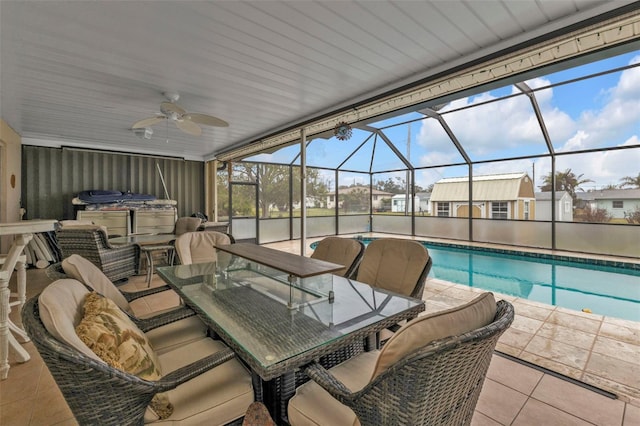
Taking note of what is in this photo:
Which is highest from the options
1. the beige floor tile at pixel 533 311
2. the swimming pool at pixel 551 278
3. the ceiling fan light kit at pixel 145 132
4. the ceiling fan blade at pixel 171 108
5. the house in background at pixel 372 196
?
the ceiling fan light kit at pixel 145 132

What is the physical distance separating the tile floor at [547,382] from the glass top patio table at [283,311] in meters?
0.91

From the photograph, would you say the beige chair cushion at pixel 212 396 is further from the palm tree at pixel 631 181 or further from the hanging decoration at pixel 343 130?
the palm tree at pixel 631 181

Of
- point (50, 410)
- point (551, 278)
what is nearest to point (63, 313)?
point (50, 410)

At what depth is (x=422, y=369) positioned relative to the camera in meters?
0.81

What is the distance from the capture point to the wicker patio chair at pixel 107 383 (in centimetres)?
90

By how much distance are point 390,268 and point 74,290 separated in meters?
1.87

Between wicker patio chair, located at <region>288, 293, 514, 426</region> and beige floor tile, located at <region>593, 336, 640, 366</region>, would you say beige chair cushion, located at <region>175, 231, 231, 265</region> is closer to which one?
wicker patio chair, located at <region>288, 293, 514, 426</region>

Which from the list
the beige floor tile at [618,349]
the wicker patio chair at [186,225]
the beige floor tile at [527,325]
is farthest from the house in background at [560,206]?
the wicker patio chair at [186,225]

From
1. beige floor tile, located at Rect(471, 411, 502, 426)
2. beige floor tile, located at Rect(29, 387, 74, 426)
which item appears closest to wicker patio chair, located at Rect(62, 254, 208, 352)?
beige floor tile, located at Rect(29, 387, 74, 426)

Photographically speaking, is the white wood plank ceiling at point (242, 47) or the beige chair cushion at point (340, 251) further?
the beige chair cushion at point (340, 251)

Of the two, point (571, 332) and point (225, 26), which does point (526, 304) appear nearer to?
point (571, 332)

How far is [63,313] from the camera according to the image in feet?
3.38

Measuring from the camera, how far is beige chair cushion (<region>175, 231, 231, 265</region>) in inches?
114

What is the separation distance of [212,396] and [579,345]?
2.95 metres
